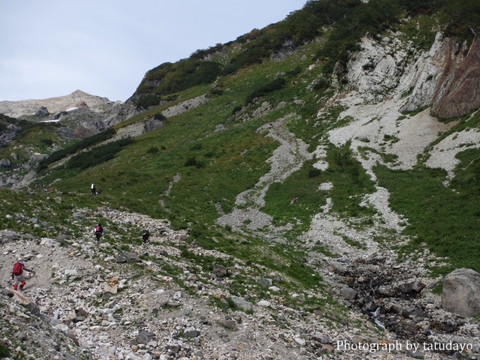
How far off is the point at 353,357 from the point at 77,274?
14.6 metres

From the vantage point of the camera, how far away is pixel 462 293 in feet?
65.3

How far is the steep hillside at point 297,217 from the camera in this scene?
16.6m

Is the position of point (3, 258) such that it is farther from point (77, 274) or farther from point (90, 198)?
point (90, 198)

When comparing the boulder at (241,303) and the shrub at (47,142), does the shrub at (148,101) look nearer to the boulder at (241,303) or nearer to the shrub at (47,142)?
the shrub at (47,142)

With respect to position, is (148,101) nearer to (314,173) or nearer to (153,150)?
(153,150)

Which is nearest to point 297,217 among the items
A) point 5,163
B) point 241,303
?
point 241,303

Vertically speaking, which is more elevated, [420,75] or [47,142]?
[47,142]

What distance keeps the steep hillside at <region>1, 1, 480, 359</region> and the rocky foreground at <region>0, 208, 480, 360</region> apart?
0.35 ft

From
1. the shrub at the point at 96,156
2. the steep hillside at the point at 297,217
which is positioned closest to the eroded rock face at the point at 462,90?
the steep hillside at the point at 297,217

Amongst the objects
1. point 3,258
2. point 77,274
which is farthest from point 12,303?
point 3,258

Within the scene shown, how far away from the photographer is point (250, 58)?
13138 centimetres

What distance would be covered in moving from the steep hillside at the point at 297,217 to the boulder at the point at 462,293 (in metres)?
0.22

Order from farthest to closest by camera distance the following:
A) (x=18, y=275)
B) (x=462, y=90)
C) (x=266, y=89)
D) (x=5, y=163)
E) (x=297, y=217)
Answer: (x=5, y=163) → (x=266, y=89) → (x=462, y=90) → (x=297, y=217) → (x=18, y=275)

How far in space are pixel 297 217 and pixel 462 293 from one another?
70.4ft
